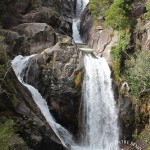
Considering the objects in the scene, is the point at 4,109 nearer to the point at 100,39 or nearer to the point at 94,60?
the point at 94,60

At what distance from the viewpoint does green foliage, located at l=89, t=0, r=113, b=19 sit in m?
39.4

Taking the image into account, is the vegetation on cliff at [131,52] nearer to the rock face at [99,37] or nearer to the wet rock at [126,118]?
the wet rock at [126,118]

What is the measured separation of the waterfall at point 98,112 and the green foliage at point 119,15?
250 inches

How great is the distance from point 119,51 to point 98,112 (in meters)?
7.48

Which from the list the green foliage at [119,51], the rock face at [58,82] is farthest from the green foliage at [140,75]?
the rock face at [58,82]

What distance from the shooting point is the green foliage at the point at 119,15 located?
3534 centimetres

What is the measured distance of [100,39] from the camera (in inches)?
1489

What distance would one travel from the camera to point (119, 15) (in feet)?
116

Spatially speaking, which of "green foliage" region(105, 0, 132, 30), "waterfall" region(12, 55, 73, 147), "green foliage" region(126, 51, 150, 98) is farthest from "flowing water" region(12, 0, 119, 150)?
"green foliage" region(105, 0, 132, 30)


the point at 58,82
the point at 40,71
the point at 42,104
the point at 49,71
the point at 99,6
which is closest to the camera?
the point at 42,104

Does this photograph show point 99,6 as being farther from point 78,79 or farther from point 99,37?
point 78,79

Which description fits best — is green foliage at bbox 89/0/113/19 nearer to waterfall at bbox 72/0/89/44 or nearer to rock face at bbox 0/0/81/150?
rock face at bbox 0/0/81/150

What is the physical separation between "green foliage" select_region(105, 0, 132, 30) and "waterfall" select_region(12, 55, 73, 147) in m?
10.9

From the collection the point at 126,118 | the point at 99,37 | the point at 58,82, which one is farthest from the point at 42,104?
the point at 99,37
